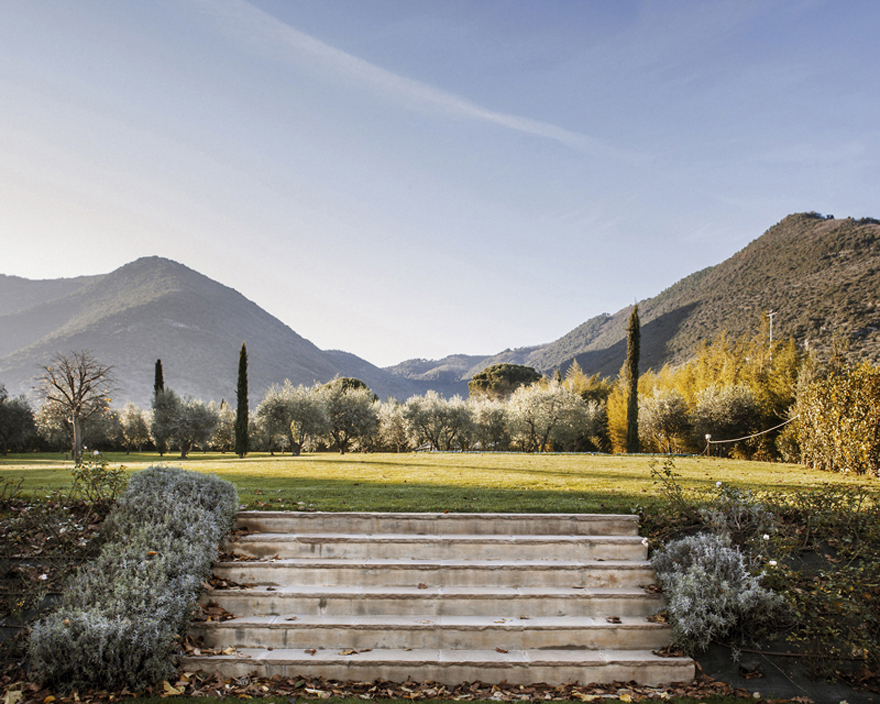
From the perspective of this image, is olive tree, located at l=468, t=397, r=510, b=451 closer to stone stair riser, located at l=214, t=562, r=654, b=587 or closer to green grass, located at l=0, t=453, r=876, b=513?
green grass, located at l=0, t=453, r=876, b=513

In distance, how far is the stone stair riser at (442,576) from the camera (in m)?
4.79

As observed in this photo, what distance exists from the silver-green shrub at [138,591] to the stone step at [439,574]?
544mm

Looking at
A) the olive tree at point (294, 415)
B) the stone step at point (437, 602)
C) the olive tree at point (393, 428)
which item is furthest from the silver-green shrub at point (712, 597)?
the olive tree at point (393, 428)

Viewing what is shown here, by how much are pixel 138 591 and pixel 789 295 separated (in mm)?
53057

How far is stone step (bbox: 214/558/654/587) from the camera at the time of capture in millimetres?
4797

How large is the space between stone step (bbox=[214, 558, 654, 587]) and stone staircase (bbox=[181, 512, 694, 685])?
1cm

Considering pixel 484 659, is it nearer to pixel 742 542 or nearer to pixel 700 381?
pixel 742 542

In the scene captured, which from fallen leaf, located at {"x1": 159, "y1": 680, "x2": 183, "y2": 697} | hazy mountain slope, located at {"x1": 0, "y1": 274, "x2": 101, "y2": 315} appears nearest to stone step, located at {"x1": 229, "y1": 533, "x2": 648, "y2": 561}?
fallen leaf, located at {"x1": 159, "y1": 680, "x2": 183, "y2": 697}

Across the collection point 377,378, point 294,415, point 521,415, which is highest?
point 377,378

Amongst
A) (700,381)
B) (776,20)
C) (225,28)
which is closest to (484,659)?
(225,28)

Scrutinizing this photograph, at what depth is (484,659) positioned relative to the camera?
155 inches

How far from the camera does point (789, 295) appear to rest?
4278 cm

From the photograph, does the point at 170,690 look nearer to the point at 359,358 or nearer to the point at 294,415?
the point at 294,415

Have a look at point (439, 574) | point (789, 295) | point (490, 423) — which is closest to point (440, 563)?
point (439, 574)
